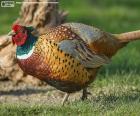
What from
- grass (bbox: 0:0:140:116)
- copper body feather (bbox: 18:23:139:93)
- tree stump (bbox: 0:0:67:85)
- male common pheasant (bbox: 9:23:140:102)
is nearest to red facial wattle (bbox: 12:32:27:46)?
male common pheasant (bbox: 9:23:140:102)

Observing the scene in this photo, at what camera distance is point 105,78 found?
36.7ft

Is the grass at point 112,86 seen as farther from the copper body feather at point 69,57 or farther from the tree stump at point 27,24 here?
the tree stump at point 27,24

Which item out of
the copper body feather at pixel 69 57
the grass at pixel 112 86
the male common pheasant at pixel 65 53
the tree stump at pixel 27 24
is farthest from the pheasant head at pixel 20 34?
the tree stump at pixel 27 24

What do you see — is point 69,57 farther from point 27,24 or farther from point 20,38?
point 27,24

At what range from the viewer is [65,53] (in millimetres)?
9008

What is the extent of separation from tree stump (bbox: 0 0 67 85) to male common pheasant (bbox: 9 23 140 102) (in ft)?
5.79

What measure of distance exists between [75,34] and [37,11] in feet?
6.83

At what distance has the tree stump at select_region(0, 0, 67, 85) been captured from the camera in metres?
11.1

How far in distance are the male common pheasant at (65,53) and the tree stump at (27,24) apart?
1.76 meters

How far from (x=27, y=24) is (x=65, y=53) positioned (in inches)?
92.7

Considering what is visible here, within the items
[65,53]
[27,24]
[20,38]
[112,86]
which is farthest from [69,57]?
[27,24]

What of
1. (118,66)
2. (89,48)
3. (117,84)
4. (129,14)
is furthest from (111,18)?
(89,48)

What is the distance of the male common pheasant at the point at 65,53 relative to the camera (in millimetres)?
8969

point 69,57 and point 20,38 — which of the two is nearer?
point 69,57
